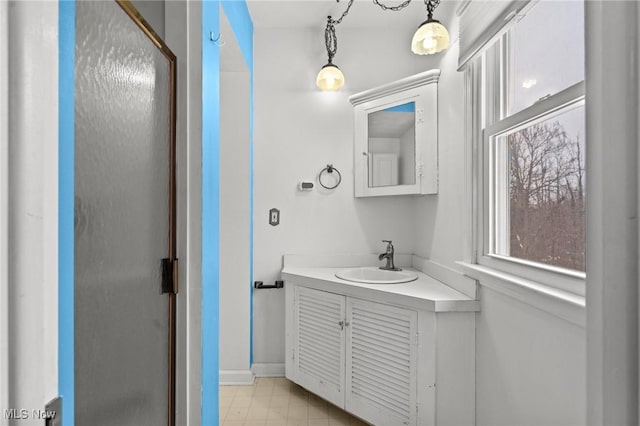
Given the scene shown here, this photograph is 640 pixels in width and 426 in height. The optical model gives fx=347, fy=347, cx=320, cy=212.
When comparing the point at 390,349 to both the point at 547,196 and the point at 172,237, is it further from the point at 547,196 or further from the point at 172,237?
the point at 172,237

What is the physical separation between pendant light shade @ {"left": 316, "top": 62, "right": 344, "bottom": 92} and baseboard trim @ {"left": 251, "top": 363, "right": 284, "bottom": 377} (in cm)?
205

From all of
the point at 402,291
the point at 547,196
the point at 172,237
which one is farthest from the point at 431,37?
the point at 172,237

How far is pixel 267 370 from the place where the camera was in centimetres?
257

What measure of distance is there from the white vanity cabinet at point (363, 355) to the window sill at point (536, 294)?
0.33 m

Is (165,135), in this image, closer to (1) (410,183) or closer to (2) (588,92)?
(2) (588,92)

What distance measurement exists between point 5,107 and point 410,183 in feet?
7.10

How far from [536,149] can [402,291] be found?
2.96ft

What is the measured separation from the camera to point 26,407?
0.34m

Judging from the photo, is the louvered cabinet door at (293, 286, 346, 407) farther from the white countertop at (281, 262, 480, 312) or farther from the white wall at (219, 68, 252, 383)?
the white wall at (219, 68, 252, 383)

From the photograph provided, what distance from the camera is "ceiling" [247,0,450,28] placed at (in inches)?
91.1

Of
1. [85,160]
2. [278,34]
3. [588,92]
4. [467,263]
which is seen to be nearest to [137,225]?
[85,160]

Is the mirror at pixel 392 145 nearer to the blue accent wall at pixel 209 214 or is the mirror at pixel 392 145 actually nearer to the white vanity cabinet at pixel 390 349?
the white vanity cabinet at pixel 390 349

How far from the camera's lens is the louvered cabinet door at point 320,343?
6.69 feet

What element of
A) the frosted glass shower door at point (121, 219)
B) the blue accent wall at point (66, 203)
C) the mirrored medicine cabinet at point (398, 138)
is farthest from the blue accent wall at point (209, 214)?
the mirrored medicine cabinet at point (398, 138)
